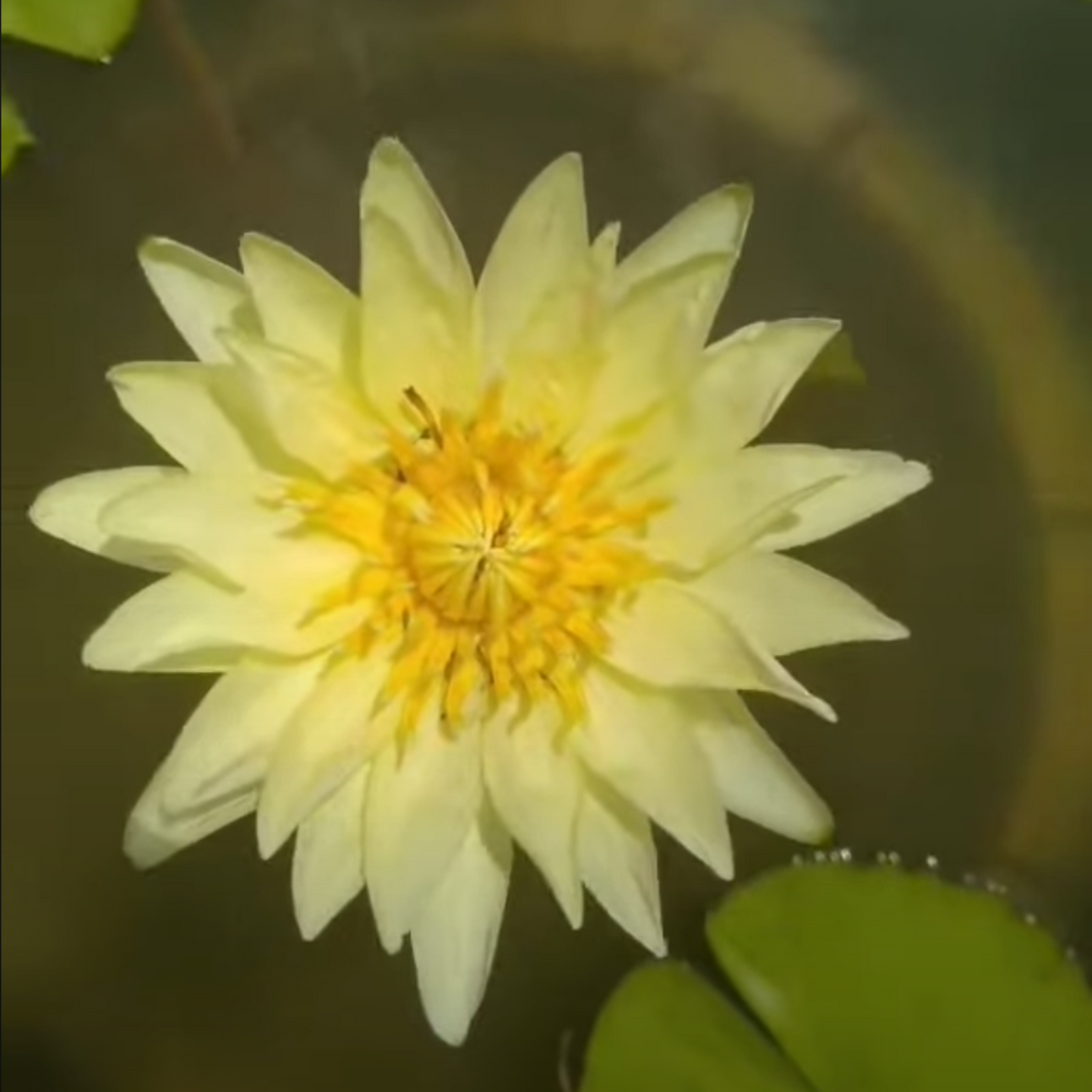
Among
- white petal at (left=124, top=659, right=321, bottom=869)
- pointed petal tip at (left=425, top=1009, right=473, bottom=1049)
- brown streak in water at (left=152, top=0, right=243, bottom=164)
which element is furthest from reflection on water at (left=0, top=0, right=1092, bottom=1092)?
white petal at (left=124, top=659, right=321, bottom=869)

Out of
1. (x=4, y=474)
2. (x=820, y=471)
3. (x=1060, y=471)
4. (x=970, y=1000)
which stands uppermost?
(x=4, y=474)

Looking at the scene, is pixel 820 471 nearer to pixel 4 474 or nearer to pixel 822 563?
pixel 822 563

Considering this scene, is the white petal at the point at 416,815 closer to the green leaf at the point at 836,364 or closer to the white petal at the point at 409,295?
the white petal at the point at 409,295

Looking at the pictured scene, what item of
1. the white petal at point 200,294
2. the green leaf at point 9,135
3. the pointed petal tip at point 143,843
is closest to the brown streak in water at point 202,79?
the green leaf at point 9,135

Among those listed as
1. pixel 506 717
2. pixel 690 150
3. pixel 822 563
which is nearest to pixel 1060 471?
pixel 822 563

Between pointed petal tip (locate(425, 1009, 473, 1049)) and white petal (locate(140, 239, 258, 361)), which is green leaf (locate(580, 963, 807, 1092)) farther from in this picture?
white petal (locate(140, 239, 258, 361))
